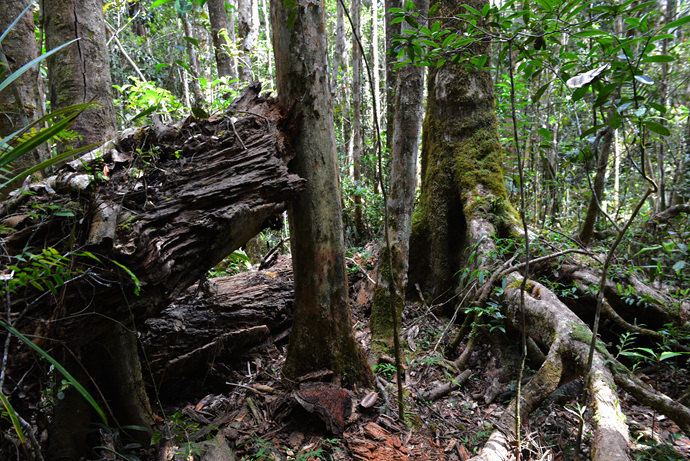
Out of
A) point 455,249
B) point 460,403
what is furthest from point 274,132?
point 455,249

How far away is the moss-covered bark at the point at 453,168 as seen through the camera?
5480mm

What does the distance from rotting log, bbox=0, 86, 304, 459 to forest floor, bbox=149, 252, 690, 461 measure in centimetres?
62

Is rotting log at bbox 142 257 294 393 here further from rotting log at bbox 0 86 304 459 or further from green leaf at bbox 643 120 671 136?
green leaf at bbox 643 120 671 136

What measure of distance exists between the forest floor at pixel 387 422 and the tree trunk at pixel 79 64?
225cm

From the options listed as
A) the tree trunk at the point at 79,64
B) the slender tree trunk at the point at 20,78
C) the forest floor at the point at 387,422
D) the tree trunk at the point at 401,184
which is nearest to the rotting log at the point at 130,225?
the forest floor at the point at 387,422

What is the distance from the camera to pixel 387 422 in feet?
10.6

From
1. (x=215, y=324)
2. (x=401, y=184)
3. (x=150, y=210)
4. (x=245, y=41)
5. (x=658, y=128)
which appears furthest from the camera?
(x=245, y=41)

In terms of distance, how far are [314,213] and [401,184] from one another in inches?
59.7

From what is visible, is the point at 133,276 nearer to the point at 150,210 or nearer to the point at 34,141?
the point at 150,210

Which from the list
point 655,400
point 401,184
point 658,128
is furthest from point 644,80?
point 401,184

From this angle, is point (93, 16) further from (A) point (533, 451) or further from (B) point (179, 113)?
(A) point (533, 451)

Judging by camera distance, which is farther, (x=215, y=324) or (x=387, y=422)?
(x=215, y=324)

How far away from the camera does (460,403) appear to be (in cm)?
384

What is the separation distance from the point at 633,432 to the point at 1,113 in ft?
18.6
